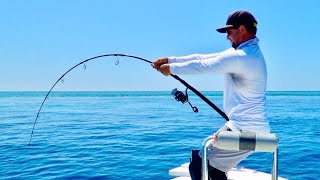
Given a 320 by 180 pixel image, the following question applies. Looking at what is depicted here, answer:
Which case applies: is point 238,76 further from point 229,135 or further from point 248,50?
point 229,135

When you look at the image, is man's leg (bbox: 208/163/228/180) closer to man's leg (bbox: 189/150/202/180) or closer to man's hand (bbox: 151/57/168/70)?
man's leg (bbox: 189/150/202/180)

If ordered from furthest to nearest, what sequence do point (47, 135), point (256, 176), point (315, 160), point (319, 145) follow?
point (47, 135), point (319, 145), point (315, 160), point (256, 176)

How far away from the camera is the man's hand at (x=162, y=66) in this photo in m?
3.17

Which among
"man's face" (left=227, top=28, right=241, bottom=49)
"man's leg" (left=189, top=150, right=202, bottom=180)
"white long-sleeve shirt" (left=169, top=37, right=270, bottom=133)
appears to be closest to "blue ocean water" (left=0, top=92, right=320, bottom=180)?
"man's leg" (left=189, top=150, right=202, bottom=180)

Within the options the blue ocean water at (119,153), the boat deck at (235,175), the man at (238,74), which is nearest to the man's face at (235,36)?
the man at (238,74)

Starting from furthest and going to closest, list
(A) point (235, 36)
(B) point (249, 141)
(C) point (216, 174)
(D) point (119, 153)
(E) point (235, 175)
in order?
(D) point (119, 153), (E) point (235, 175), (C) point (216, 174), (A) point (235, 36), (B) point (249, 141)

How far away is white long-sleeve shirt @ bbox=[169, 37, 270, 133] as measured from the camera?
291 cm

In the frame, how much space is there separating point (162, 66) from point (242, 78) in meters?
0.64

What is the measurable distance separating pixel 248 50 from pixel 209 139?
2.42 ft

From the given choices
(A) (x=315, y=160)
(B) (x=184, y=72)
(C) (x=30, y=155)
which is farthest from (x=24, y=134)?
(B) (x=184, y=72)

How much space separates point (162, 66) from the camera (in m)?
3.20

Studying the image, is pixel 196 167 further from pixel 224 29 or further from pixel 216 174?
pixel 224 29

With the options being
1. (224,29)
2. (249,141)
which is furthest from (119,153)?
(249,141)

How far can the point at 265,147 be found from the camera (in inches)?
97.9
